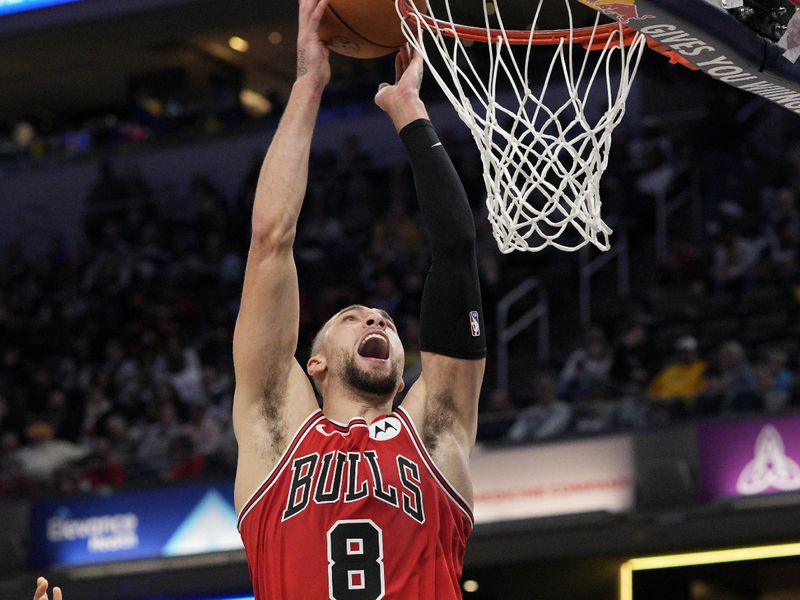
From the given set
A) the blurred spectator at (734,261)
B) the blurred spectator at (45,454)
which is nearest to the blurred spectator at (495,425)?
the blurred spectator at (734,261)

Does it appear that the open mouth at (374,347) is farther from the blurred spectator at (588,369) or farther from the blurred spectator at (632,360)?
the blurred spectator at (632,360)

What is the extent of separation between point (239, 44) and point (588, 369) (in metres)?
7.95

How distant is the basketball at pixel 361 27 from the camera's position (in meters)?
4.43

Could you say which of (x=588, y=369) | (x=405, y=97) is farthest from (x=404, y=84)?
(x=588, y=369)

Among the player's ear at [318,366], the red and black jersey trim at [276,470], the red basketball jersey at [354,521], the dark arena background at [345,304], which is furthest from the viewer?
the dark arena background at [345,304]

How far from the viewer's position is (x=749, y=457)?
31.7 ft

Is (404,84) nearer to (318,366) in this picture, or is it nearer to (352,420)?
(318,366)

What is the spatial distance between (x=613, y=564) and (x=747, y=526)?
1048mm

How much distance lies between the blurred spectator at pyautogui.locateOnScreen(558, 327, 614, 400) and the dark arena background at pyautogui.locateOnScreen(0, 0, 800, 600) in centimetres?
4

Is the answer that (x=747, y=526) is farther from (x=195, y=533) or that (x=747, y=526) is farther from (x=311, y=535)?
(x=311, y=535)

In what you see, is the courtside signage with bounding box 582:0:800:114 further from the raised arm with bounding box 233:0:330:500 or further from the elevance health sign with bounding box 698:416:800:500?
the elevance health sign with bounding box 698:416:800:500

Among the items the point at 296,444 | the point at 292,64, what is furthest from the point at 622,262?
the point at 296,444

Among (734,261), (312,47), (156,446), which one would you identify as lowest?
(312,47)

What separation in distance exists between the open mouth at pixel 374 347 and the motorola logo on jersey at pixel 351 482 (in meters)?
0.31
